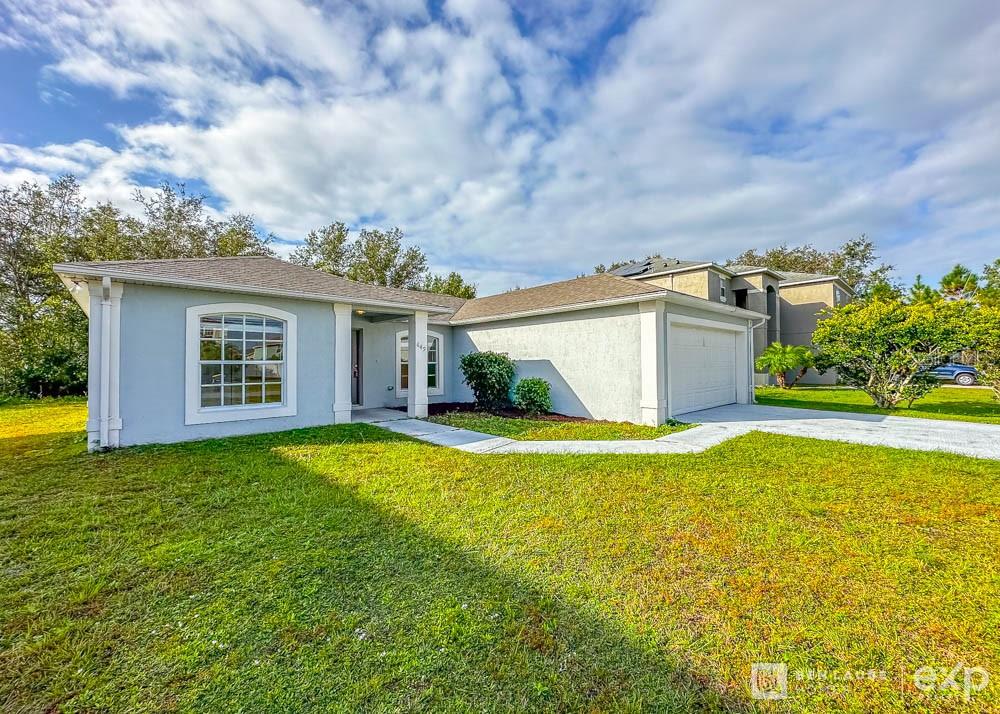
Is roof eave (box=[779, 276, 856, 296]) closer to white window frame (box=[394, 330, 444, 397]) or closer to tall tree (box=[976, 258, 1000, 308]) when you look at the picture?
tall tree (box=[976, 258, 1000, 308])

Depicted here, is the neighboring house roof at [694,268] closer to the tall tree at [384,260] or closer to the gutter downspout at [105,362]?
the tall tree at [384,260]

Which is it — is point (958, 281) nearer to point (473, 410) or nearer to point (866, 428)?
point (866, 428)

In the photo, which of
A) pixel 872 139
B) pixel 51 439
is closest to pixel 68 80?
pixel 51 439

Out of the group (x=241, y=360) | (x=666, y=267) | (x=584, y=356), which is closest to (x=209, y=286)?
(x=241, y=360)

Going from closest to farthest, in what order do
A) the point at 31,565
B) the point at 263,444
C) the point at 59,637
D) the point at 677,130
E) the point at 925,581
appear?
the point at 59,637 → the point at 925,581 → the point at 31,565 → the point at 263,444 → the point at 677,130

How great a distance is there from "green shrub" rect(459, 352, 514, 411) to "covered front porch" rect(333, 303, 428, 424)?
1.60m

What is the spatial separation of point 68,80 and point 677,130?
14289 millimetres

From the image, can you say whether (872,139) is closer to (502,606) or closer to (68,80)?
(502,606)

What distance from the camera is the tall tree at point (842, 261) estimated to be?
32.9 meters

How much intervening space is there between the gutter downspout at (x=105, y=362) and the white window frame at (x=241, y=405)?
994mm

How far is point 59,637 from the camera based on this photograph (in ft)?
7.75

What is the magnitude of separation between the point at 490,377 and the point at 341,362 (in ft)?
13.2

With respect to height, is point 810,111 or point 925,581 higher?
point 810,111

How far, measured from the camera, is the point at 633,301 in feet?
29.3
